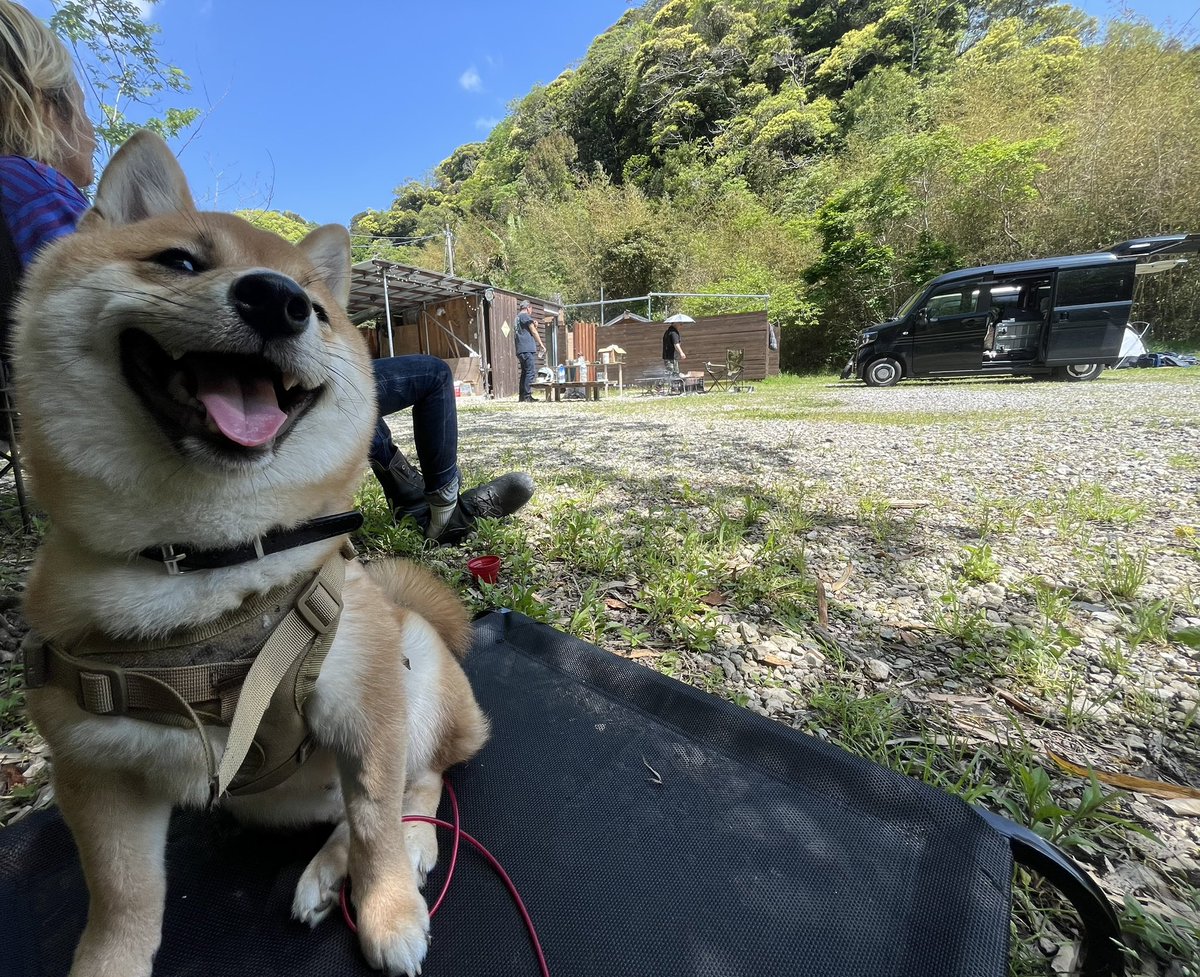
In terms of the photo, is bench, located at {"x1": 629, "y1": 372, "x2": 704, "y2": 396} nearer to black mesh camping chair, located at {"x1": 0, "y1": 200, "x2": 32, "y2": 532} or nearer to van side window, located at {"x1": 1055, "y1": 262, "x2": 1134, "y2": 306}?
van side window, located at {"x1": 1055, "y1": 262, "x2": 1134, "y2": 306}

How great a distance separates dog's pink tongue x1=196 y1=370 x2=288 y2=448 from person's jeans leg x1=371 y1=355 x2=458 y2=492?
1831 millimetres

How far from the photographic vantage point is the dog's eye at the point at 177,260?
3.10 feet

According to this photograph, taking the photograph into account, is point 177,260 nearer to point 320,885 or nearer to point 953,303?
point 320,885

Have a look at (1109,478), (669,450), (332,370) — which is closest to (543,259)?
(669,450)

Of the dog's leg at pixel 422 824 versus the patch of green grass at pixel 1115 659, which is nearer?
the dog's leg at pixel 422 824

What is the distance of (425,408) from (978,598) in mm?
2801

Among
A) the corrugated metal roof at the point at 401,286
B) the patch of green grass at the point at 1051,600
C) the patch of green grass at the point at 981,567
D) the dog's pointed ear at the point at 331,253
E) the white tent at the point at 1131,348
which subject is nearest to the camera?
the dog's pointed ear at the point at 331,253

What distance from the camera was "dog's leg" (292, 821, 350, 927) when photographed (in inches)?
39.5

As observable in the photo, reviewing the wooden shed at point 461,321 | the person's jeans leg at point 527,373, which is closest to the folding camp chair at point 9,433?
the person's jeans leg at point 527,373

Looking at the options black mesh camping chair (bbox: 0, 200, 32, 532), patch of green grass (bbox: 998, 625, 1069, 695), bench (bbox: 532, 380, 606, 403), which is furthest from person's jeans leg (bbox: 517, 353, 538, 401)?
patch of green grass (bbox: 998, 625, 1069, 695)

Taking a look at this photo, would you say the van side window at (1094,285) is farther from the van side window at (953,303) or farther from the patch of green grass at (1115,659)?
the patch of green grass at (1115,659)

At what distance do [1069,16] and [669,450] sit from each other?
126 ft

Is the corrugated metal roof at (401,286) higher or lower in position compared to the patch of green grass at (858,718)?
higher

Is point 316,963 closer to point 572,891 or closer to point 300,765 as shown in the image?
point 300,765
